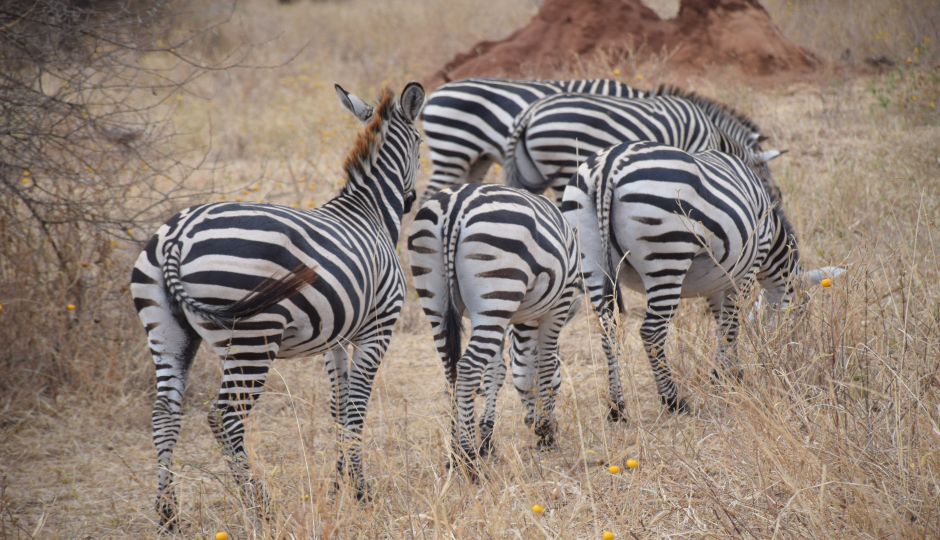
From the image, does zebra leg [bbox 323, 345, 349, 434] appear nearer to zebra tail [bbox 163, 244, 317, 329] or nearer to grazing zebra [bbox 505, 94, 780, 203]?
zebra tail [bbox 163, 244, 317, 329]

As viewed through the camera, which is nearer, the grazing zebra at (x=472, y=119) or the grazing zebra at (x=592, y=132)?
the grazing zebra at (x=592, y=132)

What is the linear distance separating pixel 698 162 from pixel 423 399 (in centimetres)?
243

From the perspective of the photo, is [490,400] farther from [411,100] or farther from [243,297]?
[411,100]

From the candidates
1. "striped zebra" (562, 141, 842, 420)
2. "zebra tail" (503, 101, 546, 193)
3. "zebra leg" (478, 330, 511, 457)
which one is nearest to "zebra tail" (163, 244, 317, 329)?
"zebra leg" (478, 330, 511, 457)

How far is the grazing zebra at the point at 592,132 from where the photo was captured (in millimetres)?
5605

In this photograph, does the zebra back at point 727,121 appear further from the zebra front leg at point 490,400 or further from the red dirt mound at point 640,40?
the red dirt mound at point 640,40

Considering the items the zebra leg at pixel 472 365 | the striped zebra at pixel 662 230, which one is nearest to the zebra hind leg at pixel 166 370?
the zebra leg at pixel 472 365

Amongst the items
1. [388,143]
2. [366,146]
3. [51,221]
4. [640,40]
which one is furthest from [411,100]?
[640,40]

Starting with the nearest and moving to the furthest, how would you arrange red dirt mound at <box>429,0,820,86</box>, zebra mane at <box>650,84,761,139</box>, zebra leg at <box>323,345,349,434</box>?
zebra leg at <box>323,345,349,434</box>, zebra mane at <box>650,84,761,139</box>, red dirt mound at <box>429,0,820,86</box>

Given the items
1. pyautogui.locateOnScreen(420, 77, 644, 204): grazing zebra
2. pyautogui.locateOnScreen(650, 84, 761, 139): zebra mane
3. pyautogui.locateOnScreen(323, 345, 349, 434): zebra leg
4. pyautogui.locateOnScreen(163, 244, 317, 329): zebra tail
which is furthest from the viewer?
pyautogui.locateOnScreen(420, 77, 644, 204): grazing zebra

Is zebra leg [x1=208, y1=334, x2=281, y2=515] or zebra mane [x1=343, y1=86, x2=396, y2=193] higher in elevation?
zebra mane [x1=343, y1=86, x2=396, y2=193]

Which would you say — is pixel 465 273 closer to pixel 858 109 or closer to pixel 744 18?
pixel 858 109

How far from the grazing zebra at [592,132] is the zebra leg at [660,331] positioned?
1726 mm

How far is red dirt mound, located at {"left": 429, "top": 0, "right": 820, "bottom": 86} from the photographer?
10.6 m
